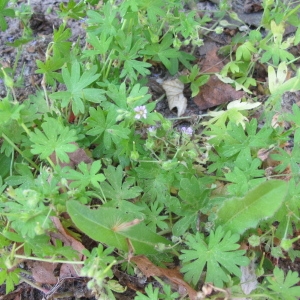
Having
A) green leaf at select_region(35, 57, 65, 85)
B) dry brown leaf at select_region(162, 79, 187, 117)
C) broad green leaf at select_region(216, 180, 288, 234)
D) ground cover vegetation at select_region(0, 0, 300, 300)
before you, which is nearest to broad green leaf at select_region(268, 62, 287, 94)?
ground cover vegetation at select_region(0, 0, 300, 300)

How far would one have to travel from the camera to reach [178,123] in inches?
112

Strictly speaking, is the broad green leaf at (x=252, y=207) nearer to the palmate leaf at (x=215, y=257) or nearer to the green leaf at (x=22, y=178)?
the palmate leaf at (x=215, y=257)

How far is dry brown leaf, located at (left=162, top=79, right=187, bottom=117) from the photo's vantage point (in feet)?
9.43

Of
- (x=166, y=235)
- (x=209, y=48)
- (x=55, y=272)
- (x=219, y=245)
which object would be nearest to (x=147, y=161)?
(x=166, y=235)

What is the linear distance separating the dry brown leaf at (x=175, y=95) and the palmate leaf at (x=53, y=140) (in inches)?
37.1

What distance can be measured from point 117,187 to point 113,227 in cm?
27

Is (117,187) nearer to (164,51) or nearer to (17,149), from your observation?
(17,149)

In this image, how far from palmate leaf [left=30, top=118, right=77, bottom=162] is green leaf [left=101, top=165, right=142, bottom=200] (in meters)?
0.24

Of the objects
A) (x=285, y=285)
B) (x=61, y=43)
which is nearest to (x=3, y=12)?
(x=61, y=43)

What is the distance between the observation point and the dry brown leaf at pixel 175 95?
2.88 metres

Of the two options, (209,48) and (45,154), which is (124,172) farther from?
(209,48)

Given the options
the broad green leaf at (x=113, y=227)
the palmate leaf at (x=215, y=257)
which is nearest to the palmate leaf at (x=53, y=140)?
the broad green leaf at (x=113, y=227)

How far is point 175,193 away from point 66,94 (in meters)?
0.81

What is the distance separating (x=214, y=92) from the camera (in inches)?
114
